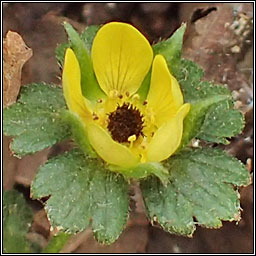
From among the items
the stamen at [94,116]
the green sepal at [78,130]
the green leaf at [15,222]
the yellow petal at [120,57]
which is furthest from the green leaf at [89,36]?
the green leaf at [15,222]

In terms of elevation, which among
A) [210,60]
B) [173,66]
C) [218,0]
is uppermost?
[173,66]

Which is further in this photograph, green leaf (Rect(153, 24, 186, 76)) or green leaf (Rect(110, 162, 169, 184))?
green leaf (Rect(153, 24, 186, 76))

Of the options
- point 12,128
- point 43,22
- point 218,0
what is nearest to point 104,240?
point 12,128

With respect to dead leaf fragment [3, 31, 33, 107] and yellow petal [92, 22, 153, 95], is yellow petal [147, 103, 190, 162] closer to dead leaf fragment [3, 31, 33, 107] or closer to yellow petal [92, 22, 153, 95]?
yellow petal [92, 22, 153, 95]

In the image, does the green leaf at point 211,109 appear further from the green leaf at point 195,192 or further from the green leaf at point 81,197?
the green leaf at point 81,197

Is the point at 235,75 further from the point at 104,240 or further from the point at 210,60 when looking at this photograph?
the point at 104,240

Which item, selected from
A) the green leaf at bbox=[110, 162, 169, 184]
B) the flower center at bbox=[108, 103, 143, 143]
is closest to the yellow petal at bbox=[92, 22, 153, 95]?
the flower center at bbox=[108, 103, 143, 143]

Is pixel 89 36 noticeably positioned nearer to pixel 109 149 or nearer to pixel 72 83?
pixel 72 83
